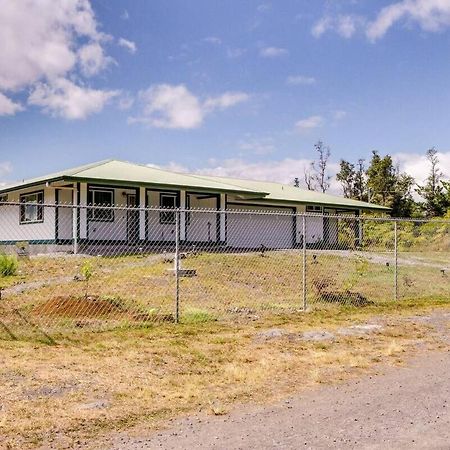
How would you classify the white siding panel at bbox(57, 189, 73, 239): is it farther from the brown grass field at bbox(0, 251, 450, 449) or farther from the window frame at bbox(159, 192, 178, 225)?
the brown grass field at bbox(0, 251, 450, 449)

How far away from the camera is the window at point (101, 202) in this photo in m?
21.9

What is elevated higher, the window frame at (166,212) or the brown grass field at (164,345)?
the window frame at (166,212)

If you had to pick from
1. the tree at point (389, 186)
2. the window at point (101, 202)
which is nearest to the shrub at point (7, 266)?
the window at point (101, 202)

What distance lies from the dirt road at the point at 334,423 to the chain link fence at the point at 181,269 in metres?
4.22

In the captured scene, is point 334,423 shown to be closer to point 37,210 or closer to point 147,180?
point 147,180

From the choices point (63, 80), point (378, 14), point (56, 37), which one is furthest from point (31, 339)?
point (63, 80)

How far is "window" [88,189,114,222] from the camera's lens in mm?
21925

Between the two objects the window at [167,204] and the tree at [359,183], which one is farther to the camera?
the tree at [359,183]

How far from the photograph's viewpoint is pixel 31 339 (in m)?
7.28

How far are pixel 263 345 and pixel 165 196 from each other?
56.9 ft

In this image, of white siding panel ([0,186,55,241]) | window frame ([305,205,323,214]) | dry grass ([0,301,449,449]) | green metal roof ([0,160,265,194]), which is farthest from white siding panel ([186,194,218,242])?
dry grass ([0,301,449,449])

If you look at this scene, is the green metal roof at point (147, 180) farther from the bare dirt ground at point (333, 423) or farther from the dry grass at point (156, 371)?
the bare dirt ground at point (333, 423)

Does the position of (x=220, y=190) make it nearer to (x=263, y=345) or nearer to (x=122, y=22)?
(x=122, y=22)

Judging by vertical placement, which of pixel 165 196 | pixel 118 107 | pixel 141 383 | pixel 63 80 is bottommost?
pixel 141 383
